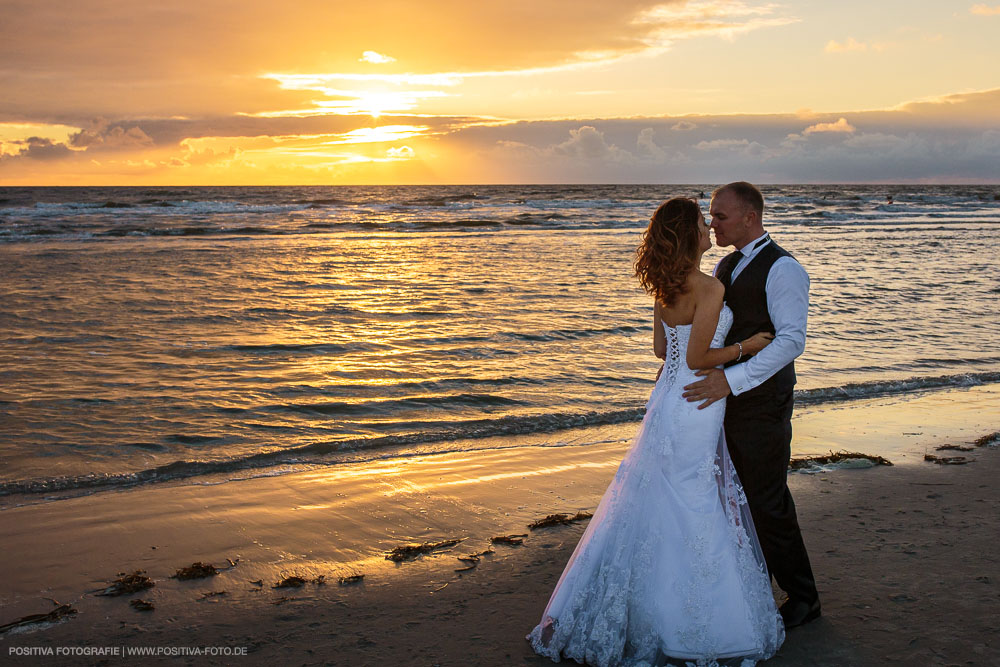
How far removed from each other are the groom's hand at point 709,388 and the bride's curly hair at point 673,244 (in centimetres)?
40

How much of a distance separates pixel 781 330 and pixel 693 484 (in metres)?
0.79

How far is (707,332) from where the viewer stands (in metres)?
3.39

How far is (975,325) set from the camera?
13.1 meters

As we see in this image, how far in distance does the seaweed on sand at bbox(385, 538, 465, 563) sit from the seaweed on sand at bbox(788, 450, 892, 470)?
3.03 meters

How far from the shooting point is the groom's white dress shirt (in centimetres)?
348

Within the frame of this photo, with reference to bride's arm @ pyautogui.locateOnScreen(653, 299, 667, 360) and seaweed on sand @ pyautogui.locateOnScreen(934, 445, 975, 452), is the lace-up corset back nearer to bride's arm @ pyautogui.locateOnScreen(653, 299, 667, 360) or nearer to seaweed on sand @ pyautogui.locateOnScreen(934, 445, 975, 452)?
bride's arm @ pyautogui.locateOnScreen(653, 299, 667, 360)

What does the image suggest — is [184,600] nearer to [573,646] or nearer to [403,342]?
[573,646]

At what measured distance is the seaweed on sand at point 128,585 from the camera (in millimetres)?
4223

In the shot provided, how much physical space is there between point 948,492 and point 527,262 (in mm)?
17281

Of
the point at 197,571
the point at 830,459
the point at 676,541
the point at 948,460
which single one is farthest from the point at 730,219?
the point at 948,460

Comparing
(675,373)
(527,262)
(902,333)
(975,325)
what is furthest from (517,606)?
(527,262)

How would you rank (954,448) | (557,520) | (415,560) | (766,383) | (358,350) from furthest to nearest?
(358,350) → (954,448) → (557,520) → (415,560) → (766,383)

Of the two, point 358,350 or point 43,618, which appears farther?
point 358,350

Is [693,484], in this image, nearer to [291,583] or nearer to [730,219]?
[730,219]
